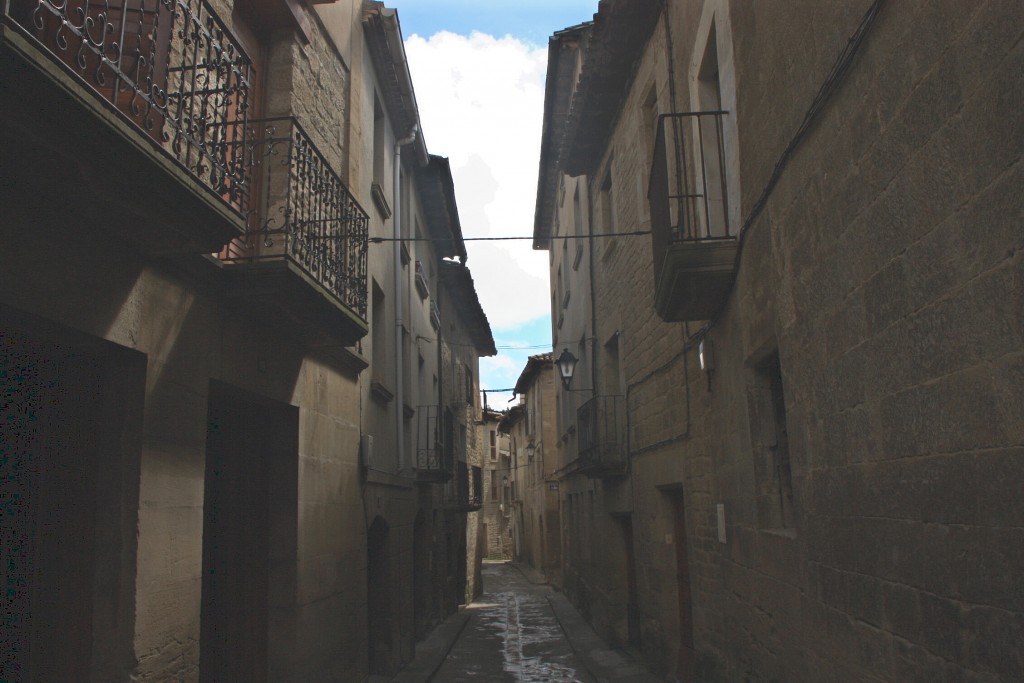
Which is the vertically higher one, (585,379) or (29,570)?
(585,379)

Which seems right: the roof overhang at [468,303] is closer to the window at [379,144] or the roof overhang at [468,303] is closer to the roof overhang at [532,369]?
the roof overhang at [532,369]

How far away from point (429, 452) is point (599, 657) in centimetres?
470

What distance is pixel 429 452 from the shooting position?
14.7m

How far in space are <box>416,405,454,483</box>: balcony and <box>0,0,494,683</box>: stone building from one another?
3414 mm

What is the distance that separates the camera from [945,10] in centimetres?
274

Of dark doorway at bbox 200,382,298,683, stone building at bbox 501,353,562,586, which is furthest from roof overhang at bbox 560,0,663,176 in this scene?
stone building at bbox 501,353,562,586

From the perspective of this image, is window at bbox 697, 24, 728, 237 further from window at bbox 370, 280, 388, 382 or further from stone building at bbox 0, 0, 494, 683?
window at bbox 370, 280, 388, 382

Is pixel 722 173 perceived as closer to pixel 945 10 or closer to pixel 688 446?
pixel 688 446

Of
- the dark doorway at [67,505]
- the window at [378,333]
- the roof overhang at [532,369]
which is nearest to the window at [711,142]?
the dark doorway at [67,505]

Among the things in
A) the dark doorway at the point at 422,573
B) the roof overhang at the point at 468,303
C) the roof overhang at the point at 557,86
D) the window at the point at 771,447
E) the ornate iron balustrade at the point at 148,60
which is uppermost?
the roof overhang at the point at 557,86

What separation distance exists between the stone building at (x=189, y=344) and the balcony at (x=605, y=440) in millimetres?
3260

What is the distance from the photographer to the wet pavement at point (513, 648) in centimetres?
1107

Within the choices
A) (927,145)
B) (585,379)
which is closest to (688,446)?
(927,145)

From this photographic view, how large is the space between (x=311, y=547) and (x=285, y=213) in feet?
9.68
